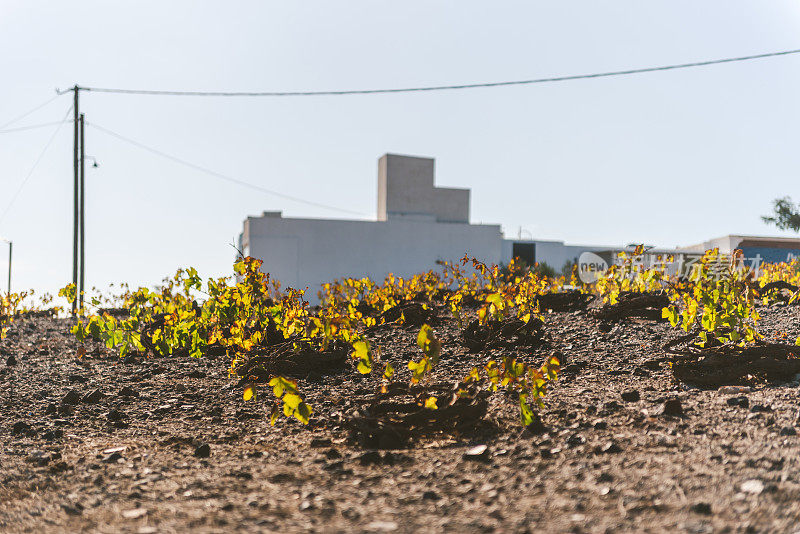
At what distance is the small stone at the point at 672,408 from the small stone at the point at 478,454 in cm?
113

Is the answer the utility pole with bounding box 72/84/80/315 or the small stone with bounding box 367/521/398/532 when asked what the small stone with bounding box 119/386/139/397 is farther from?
the utility pole with bounding box 72/84/80/315

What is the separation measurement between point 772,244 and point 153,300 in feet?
132

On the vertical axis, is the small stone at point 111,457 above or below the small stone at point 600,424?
below

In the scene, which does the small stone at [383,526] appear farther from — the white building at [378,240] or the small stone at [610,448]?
the white building at [378,240]

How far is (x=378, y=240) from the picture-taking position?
36.5 meters

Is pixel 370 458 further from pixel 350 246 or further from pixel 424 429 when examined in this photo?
pixel 350 246

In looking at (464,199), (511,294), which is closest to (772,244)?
(464,199)

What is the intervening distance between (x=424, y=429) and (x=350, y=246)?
107 ft

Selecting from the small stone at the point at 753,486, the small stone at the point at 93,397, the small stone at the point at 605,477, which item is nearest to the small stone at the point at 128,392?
the small stone at the point at 93,397

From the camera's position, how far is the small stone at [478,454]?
329cm

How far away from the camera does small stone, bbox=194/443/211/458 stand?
3.68 m

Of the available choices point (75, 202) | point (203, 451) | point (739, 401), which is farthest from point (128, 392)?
point (75, 202)

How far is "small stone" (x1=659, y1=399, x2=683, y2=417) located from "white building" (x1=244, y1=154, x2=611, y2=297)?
1184 inches

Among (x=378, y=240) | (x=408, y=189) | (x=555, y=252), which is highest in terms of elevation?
(x=408, y=189)
